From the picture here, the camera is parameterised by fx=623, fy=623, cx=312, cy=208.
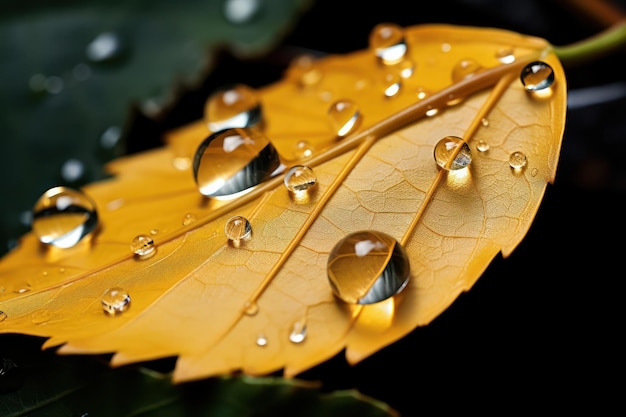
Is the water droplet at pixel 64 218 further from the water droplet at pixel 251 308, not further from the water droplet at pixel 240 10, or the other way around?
the water droplet at pixel 240 10

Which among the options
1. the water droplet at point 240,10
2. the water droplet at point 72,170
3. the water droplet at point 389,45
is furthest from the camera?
the water droplet at point 240,10

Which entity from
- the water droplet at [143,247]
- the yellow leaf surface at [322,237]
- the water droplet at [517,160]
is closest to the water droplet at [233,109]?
the yellow leaf surface at [322,237]

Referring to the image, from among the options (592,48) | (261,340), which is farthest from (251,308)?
(592,48)

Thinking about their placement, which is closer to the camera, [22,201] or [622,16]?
[22,201]

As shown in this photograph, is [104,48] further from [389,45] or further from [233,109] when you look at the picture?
[389,45]

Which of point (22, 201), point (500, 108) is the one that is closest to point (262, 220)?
point (500, 108)

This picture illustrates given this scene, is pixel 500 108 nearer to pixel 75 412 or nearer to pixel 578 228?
pixel 578 228

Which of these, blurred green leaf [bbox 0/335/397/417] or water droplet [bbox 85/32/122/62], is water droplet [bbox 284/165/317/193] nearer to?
blurred green leaf [bbox 0/335/397/417]
